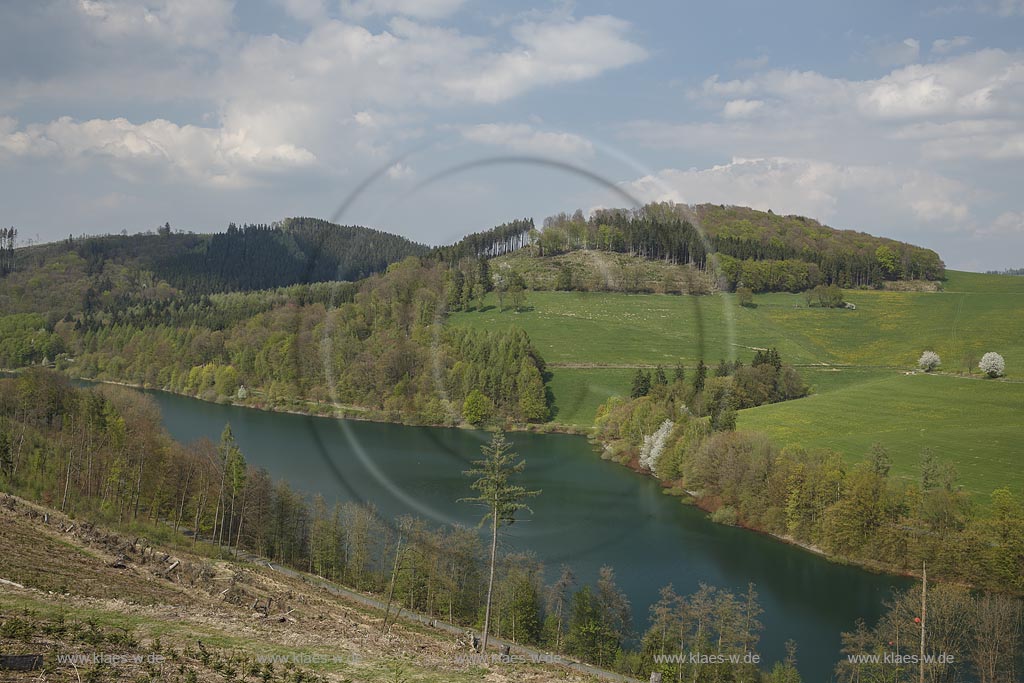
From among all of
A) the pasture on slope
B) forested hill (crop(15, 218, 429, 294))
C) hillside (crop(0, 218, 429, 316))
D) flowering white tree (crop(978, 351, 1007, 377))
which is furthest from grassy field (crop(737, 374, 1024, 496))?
forested hill (crop(15, 218, 429, 294))

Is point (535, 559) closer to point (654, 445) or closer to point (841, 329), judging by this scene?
point (654, 445)

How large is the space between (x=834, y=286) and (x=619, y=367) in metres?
45.0

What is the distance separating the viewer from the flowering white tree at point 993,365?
47425 mm

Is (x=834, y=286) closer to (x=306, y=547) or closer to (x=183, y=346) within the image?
(x=306, y=547)

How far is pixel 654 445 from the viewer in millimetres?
40875

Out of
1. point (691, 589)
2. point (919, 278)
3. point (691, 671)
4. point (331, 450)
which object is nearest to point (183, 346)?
point (331, 450)

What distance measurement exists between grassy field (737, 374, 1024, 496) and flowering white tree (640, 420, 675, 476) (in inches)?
173

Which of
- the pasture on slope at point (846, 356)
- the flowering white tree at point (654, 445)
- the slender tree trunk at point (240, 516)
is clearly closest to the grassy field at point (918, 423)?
the pasture on slope at point (846, 356)

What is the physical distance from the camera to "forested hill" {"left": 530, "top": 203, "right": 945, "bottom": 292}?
297 inches

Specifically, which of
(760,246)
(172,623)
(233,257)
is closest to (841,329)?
(760,246)

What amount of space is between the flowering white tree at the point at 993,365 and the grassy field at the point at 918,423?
50.2 inches

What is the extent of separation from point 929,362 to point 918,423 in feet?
52.1

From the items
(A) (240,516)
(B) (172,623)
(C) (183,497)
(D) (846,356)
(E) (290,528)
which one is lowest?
(E) (290,528)

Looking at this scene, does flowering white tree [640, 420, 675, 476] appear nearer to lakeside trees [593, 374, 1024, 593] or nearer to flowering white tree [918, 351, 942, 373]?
lakeside trees [593, 374, 1024, 593]
